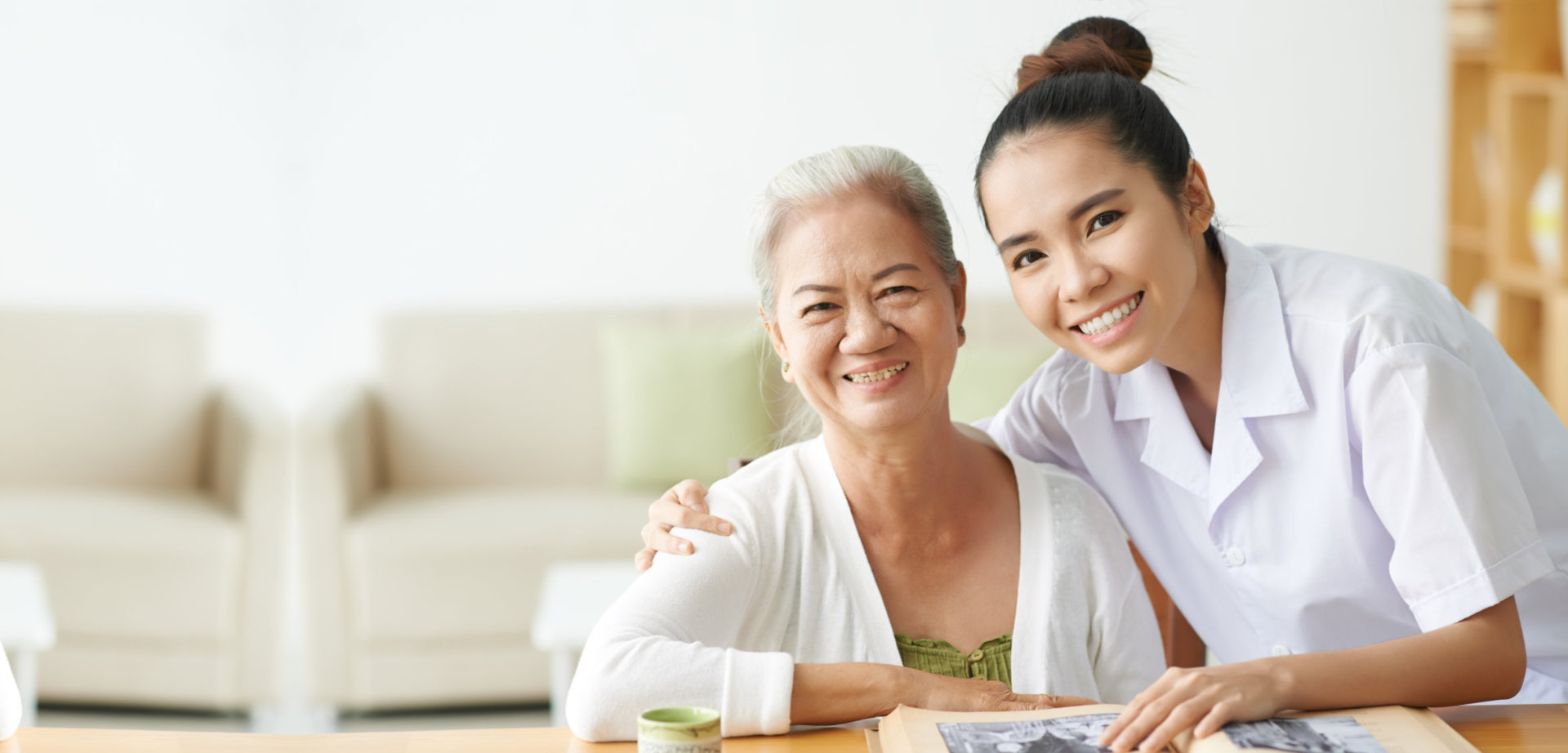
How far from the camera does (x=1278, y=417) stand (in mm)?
1347

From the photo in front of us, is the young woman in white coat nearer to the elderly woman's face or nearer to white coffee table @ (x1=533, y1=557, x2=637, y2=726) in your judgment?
the elderly woman's face

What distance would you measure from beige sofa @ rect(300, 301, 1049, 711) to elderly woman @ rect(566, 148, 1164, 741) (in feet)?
5.30

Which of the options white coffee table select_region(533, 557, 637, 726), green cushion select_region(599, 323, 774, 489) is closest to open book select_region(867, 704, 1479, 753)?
white coffee table select_region(533, 557, 637, 726)

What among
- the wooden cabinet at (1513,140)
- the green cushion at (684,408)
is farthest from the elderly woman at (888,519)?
the wooden cabinet at (1513,140)

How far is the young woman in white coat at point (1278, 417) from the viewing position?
3.80ft

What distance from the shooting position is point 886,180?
133 cm

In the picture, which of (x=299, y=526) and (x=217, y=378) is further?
(x=217, y=378)

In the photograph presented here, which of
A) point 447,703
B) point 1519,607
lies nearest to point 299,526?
point 447,703

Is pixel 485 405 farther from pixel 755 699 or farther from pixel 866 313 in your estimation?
pixel 755 699

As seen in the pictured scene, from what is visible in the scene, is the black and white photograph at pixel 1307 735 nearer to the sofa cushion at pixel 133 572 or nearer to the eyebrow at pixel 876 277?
the eyebrow at pixel 876 277

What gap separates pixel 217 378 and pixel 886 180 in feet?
9.70

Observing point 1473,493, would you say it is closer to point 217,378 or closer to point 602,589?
point 602,589

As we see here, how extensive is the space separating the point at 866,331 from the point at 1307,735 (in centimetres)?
53

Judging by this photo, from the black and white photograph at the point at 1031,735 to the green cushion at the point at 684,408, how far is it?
8.21ft
